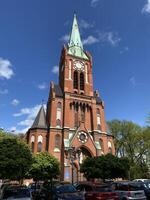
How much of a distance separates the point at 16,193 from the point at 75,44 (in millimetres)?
52090

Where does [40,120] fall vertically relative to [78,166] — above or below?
above

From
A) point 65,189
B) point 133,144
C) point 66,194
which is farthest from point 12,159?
point 133,144

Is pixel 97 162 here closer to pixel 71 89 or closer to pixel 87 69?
pixel 71 89

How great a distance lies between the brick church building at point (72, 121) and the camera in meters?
44.2

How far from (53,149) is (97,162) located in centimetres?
1166

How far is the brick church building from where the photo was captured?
145ft

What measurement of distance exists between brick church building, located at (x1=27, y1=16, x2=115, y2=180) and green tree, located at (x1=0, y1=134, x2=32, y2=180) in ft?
52.3

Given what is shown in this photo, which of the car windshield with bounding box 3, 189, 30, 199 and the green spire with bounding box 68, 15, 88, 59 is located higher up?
the green spire with bounding box 68, 15, 88, 59

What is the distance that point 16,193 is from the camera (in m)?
14.1

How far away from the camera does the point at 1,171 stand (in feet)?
77.0

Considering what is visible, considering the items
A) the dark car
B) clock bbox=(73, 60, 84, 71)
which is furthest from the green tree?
clock bbox=(73, 60, 84, 71)

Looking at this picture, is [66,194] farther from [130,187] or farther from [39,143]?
[39,143]

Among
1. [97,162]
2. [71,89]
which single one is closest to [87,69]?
[71,89]

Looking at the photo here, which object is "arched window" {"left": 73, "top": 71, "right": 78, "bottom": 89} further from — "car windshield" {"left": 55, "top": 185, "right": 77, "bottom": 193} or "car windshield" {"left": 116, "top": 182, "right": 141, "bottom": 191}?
"car windshield" {"left": 116, "top": 182, "right": 141, "bottom": 191}
